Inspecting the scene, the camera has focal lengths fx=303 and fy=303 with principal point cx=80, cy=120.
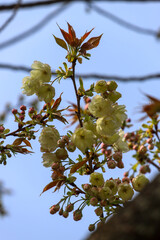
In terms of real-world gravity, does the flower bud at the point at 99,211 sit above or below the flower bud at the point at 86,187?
below

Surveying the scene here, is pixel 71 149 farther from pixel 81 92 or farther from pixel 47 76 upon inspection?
pixel 47 76

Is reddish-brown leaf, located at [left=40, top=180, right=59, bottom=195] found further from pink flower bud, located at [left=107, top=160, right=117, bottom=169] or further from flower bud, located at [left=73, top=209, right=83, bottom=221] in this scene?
pink flower bud, located at [left=107, top=160, right=117, bottom=169]

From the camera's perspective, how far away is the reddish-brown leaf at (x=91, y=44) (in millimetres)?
1819

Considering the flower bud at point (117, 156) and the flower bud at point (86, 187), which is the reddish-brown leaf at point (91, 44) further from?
the flower bud at point (86, 187)

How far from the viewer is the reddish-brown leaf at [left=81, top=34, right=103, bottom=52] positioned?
1819 millimetres

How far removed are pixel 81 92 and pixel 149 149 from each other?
0.93 metres

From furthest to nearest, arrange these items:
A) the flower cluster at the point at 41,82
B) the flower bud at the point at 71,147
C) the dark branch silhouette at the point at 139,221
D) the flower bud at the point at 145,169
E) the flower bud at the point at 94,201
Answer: the flower bud at the point at 145,169 < the flower cluster at the point at 41,82 < the flower bud at the point at 71,147 < the flower bud at the point at 94,201 < the dark branch silhouette at the point at 139,221

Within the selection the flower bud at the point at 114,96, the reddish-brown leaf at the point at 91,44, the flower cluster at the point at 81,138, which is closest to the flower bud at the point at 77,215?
the flower cluster at the point at 81,138

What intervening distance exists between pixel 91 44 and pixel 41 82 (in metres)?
0.38

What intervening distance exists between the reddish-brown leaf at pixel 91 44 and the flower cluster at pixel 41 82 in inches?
9.7

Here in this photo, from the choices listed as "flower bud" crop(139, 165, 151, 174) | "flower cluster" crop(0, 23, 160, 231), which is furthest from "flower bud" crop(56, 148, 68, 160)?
"flower bud" crop(139, 165, 151, 174)

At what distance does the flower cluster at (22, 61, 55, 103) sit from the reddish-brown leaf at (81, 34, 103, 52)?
0.25m

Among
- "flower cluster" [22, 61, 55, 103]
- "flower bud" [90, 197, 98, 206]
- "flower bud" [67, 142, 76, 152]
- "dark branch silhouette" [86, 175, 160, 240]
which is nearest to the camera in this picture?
"dark branch silhouette" [86, 175, 160, 240]

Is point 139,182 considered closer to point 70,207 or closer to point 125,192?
point 125,192
